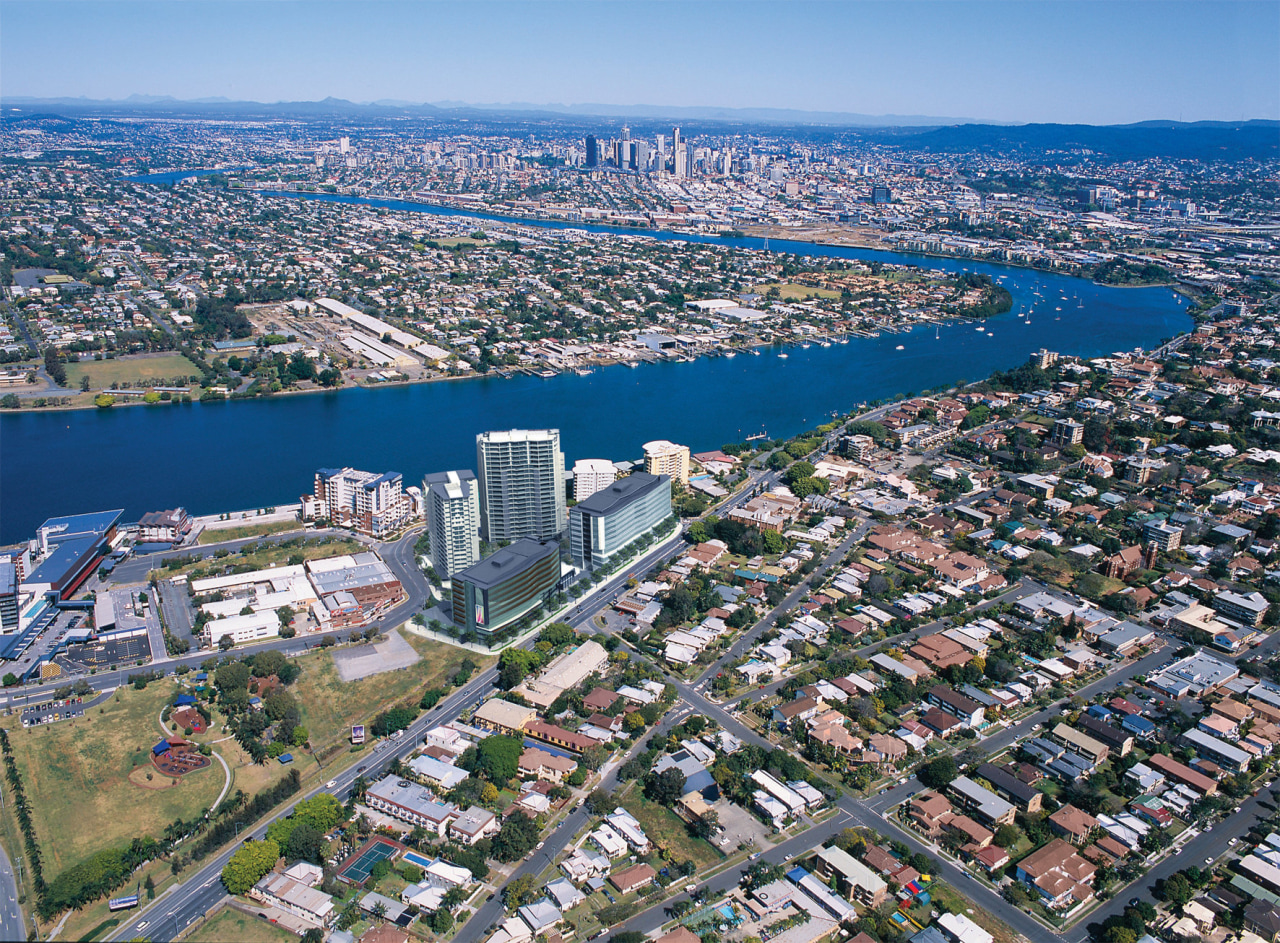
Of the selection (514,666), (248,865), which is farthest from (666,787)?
(248,865)

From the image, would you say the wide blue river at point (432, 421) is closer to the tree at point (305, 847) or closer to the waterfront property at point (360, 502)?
the waterfront property at point (360, 502)

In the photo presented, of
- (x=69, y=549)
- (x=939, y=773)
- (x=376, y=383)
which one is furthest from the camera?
(x=376, y=383)

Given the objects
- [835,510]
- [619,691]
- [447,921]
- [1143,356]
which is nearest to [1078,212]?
[1143,356]

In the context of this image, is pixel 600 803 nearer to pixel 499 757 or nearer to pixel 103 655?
pixel 499 757

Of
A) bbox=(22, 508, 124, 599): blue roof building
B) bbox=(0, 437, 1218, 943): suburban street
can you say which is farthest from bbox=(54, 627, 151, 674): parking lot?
bbox=(22, 508, 124, 599): blue roof building

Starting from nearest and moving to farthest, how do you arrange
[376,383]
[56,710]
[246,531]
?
[56,710], [246,531], [376,383]

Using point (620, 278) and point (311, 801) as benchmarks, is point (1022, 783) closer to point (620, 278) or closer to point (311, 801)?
point (311, 801)
